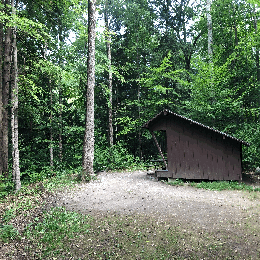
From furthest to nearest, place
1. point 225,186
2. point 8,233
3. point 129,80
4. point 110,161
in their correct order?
point 129,80
point 110,161
point 225,186
point 8,233

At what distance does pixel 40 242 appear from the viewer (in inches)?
240

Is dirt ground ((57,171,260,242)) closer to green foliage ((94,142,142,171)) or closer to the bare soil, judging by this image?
the bare soil

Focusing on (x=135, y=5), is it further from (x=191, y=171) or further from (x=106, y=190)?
(x=106, y=190)

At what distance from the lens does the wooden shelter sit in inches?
470

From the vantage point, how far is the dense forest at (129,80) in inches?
592

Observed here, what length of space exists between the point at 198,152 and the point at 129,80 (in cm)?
992

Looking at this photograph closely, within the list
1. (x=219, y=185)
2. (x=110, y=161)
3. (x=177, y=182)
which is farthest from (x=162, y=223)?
(x=110, y=161)

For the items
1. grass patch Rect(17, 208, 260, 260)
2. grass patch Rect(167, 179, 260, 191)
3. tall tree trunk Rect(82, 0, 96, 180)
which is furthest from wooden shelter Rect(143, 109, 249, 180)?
grass patch Rect(17, 208, 260, 260)

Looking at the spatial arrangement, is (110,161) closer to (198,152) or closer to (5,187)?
(198,152)

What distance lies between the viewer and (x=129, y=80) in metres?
19.7

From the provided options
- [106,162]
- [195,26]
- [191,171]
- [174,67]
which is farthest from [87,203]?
[195,26]

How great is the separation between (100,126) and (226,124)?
33.3ft

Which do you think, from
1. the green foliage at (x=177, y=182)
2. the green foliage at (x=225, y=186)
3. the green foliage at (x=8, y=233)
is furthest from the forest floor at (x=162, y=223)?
the green foliage at (x=177, y=182)

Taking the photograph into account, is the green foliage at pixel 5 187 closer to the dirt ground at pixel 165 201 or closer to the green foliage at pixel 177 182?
the dirt ground at pixel 165 201
